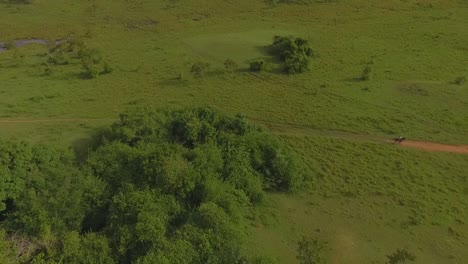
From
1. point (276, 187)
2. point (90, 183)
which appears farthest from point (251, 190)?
point (90, 183)

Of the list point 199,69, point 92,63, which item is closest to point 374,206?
point 199,69

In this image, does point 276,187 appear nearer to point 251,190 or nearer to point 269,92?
point 251,190

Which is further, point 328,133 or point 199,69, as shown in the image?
point 199,69

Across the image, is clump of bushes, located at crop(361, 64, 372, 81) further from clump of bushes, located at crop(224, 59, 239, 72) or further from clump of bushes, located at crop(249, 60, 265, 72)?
clump of bushes, located at crop(224, 59, 239, 72)

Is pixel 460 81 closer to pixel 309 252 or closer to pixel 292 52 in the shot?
pixel 292 52

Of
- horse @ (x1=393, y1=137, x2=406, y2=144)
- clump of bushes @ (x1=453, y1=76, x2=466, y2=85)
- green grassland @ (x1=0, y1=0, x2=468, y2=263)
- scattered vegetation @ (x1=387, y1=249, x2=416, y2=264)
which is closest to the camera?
scattered vegetation @ (x1=387, y1=249, x2=416, y2=264)

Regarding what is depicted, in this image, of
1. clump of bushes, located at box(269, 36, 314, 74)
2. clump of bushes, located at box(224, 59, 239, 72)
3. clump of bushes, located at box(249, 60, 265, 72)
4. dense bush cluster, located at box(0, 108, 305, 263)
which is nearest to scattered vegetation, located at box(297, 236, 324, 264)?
dense bush cluster, located at box(0, 108, 305, 263)
